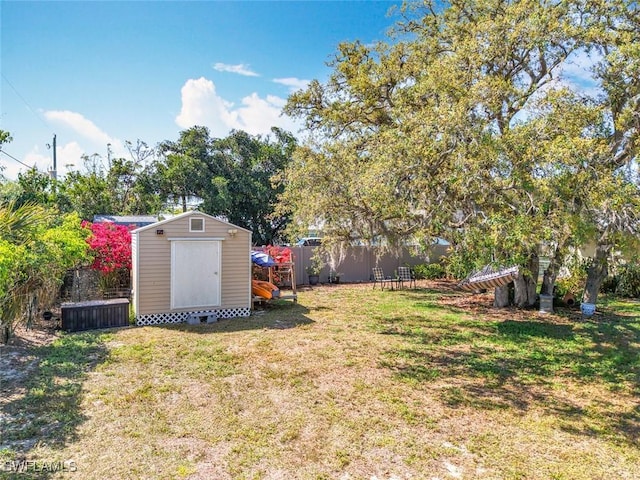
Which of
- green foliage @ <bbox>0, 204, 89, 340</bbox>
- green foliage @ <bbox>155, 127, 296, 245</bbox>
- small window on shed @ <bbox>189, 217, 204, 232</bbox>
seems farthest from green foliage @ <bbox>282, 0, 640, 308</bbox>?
green foliage @ <bbox>155, 127, 296, 245</bbox>

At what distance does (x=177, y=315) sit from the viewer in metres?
8.87

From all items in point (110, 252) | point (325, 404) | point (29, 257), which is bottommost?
point (325, 404)

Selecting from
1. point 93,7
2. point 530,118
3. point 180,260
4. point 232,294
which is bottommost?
point 232,294

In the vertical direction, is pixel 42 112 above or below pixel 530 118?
above

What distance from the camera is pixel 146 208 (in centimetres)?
2256

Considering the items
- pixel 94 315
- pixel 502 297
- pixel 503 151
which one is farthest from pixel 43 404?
pixel 502 297

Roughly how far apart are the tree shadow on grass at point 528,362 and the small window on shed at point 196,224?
454 cm

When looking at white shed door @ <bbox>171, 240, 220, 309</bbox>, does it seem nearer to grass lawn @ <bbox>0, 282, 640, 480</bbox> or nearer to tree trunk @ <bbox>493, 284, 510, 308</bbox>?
grass lawn @ <bbox>0, 282, 640, 480</bbox>

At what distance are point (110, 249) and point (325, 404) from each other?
7.07 meters

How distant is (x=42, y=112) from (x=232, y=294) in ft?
39.7

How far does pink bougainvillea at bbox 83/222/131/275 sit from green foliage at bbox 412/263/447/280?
35.7ft

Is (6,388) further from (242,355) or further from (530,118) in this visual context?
(530,118)

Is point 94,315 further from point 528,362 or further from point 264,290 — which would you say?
point 528,362

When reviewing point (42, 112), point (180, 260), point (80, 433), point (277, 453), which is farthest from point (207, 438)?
point (42, 112)
